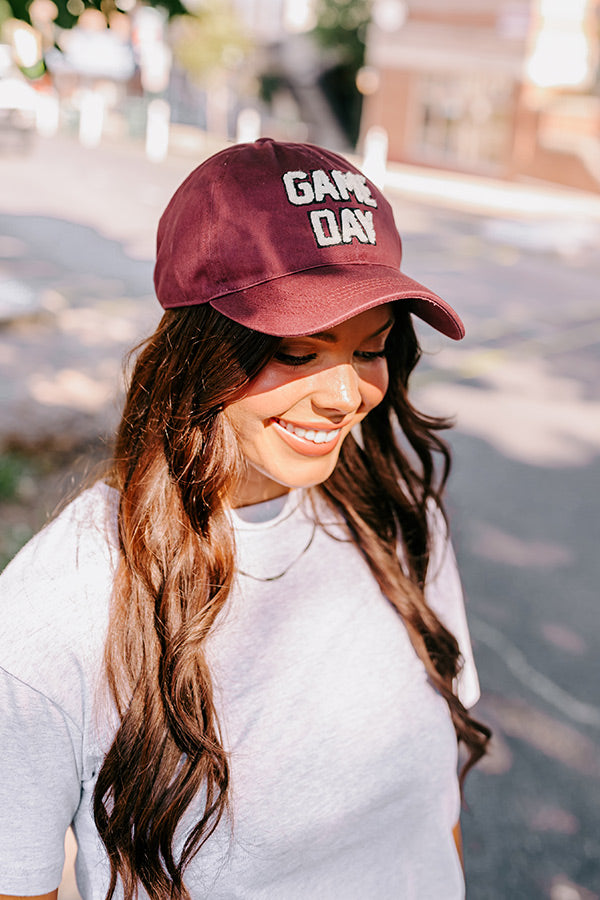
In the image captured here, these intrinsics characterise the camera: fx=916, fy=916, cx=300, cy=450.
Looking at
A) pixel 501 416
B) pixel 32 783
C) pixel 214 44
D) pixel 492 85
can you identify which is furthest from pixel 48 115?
pixel 32 783

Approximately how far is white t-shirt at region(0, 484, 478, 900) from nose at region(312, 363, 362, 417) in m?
0.24

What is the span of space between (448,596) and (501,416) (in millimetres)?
5416

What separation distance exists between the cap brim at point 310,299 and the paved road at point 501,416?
0.50 m

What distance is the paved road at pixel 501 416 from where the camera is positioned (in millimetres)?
3131

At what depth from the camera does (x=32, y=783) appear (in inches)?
44.4

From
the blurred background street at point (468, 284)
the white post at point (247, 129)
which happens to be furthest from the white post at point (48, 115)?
the white post at point (247, 129)

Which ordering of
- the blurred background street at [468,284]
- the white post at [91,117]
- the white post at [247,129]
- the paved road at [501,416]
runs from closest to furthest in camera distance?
the paved road at [501,416] < the blurred background street at [468,284] < the white post at [247,129] < the white post at [91,117]

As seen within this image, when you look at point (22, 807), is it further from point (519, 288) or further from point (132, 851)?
point (519, 288)

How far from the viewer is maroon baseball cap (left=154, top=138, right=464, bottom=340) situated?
1.22 m

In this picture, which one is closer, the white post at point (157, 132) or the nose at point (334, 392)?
the nose at point (334, 392)

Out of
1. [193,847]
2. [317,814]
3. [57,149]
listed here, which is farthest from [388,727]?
[57,149]

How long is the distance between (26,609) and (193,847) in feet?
1.28

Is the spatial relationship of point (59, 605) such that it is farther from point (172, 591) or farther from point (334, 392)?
point (334, 392)

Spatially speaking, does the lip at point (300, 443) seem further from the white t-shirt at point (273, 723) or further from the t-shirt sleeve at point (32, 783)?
the t-shirt sleeve at point (32, 783)
